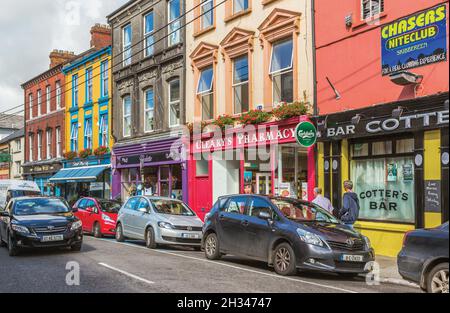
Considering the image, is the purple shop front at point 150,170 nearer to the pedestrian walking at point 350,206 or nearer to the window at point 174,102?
the window at point 174,102

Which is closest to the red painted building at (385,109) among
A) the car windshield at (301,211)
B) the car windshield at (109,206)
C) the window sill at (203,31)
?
the car windshield at (301,211)

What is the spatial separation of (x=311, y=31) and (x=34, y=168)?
1101 inches

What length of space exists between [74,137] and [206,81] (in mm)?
14587

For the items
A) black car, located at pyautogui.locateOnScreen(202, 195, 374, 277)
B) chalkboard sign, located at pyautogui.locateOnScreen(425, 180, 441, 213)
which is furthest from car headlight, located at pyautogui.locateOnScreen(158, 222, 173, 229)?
chalkboard sign, located at pyautogui.locateOnScreen(425, 180, 441, 213)

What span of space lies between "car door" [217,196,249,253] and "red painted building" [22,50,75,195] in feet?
80.8

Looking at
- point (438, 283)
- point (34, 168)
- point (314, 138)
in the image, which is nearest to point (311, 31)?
point (314, 138)

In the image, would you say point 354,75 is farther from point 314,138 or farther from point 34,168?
point 34,168

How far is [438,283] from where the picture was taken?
759 cm

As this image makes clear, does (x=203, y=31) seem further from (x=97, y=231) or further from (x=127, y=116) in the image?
(x=97, y=231)

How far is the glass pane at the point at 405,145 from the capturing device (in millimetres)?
13359

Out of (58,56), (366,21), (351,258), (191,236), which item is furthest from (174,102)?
(58,56)

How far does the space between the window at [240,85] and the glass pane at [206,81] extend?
1.69 meters

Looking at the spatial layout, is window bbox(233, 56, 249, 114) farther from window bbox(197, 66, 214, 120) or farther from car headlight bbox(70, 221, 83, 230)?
car headlight bbox(70, 221, 83, 230)

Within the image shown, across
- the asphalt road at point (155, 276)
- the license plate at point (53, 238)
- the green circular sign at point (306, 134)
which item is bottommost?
the asphalt road at point (155, 276)
